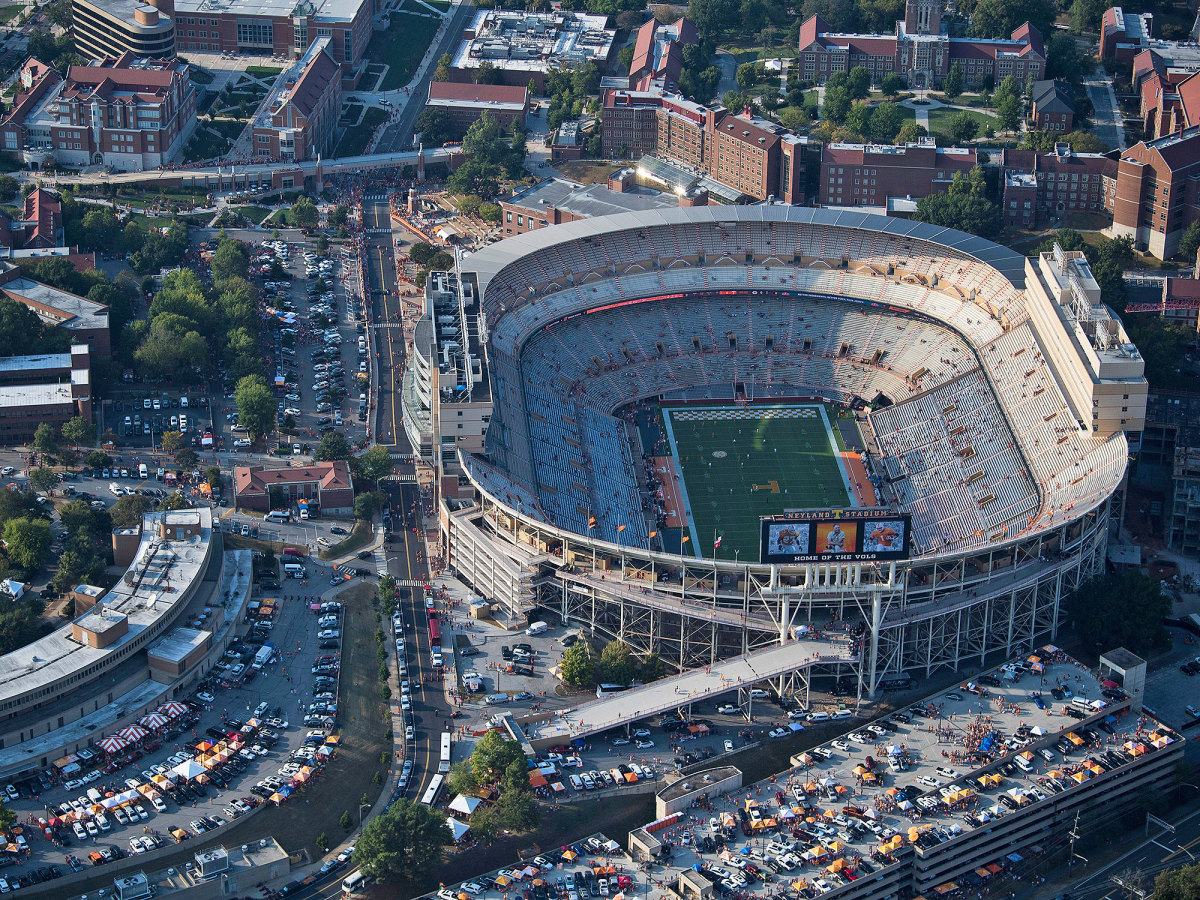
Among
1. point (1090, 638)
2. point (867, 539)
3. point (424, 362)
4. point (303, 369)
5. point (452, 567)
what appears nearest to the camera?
point (867, 539)

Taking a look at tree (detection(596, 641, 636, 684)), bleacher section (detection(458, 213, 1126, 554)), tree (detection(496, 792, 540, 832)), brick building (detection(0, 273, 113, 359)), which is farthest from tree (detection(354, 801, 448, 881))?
brick building (detection(0, 273, 113, 359))

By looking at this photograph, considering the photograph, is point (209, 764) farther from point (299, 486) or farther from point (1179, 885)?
→ point (1179, 885)

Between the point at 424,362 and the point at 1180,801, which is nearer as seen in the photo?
the point at 1180,801

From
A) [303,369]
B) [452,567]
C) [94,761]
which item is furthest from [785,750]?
[303,369]

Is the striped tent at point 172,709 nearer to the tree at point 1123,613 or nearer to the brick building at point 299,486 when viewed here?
the brick building at point 299,486

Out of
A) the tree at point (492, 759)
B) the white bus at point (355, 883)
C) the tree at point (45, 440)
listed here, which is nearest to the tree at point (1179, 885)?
the tree at point (492, 759)

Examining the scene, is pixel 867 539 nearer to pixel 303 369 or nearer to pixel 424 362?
pixel 424 362
